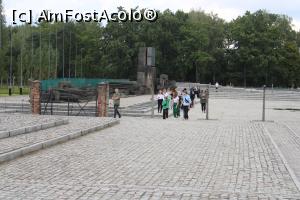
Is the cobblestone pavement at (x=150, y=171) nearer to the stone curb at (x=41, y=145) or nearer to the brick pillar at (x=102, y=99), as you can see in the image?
the stone curb at (x=41, y=145)

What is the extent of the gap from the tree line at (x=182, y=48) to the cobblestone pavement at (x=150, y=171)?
215 ft

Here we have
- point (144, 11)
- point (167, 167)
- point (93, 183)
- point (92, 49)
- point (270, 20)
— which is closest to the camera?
point (93, 183)

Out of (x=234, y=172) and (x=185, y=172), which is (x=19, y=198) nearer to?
(x=185, y=172)

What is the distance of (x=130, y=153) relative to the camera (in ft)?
41.1

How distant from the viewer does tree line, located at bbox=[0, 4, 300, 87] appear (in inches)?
3292

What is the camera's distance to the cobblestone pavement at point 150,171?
7.90 m

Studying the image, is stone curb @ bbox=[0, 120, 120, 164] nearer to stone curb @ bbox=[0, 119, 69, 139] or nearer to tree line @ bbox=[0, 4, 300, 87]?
stone curb @ bbox=[0, 119, 69, 139]

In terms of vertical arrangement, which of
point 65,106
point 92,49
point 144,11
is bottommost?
point 65,106

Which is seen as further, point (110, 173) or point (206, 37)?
point (206, 37)

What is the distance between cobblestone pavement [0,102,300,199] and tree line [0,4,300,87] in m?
65.5

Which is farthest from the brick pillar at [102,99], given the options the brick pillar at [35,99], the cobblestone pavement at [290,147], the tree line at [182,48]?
the tree line at [182,48]

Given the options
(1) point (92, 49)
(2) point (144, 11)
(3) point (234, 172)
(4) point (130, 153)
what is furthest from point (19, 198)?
(1) point (92, 49)

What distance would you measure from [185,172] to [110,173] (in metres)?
1.42

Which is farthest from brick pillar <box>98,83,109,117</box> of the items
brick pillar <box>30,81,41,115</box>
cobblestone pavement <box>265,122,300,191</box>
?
cobblestone pavement <box>265,122,300,191</box>
